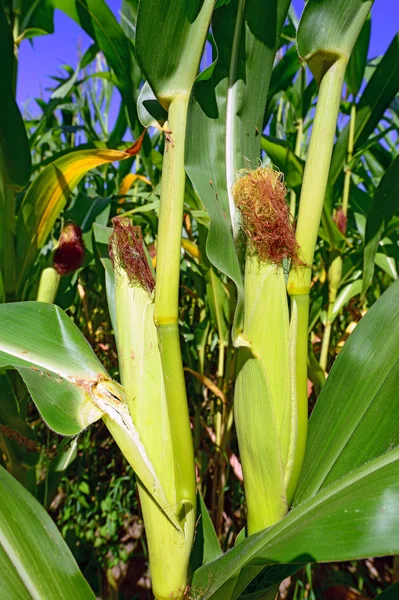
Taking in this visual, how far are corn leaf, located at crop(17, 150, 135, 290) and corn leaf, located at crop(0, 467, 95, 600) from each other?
58 cm

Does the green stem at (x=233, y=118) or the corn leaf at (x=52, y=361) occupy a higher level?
the green stem at (x=233, y=118)

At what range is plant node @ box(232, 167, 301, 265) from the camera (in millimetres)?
655

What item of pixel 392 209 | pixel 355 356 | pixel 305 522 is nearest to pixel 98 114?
pixel 392 209

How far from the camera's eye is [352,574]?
169 centimetres

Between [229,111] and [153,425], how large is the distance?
50 cm

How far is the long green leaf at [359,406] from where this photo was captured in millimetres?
632

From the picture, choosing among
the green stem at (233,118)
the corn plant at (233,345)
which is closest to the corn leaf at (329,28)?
the corn plant at (233,345)

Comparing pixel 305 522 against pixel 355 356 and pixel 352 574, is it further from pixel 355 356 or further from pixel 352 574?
pixel 352 574

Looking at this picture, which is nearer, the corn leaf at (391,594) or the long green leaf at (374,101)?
the corn leaf at (391,594)

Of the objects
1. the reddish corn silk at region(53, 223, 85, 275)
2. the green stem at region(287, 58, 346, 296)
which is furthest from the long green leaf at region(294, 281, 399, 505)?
the reddish corn silk at region(53, 223, 85, 275)

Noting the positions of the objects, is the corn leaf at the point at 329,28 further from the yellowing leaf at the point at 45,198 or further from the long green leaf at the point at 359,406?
the yellowing leaf at the point at 45,198

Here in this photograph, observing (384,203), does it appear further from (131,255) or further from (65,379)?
(65,379)

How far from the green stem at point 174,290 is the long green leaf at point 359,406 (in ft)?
0.62

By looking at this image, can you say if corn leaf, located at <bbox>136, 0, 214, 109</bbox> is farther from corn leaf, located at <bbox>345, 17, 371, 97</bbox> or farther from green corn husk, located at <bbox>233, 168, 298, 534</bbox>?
corn leaf, located at <bbox>345, 17, 371, 97</bbox>
